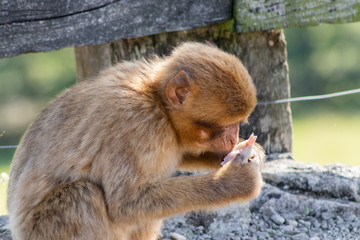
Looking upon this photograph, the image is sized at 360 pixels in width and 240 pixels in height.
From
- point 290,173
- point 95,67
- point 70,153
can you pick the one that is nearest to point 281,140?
point 290,173

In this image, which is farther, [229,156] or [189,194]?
[229,156]

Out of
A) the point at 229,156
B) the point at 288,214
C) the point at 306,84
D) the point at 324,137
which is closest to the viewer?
the point at 229,156

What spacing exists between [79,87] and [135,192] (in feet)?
2.97

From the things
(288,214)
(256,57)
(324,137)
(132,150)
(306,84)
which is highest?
(256,57)

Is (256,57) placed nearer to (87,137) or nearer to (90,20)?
(90,20)

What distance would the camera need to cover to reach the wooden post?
483cm

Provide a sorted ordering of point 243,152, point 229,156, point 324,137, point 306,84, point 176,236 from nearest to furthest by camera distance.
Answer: point 243,152, point 229,156, point 176,236, point 324,137, point 306,84

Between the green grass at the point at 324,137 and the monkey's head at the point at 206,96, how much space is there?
20.8 ft

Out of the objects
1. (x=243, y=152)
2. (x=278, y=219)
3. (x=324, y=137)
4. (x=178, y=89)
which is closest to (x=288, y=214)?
(x=278, y=219)

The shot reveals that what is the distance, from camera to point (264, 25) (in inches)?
183

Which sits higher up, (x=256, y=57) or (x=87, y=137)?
(x=256, y=57)

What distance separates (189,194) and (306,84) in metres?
8.53

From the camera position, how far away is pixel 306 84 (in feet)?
38.9

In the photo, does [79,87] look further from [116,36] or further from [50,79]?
[50,79]
